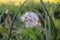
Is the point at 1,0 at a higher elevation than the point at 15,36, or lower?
higher

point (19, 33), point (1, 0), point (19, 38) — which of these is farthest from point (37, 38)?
point (1, 0)

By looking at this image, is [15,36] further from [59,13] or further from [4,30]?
[59,13]

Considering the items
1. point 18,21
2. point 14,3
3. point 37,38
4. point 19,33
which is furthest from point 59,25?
point 14,3

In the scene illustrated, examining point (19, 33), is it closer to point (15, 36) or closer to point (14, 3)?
point (15, 36)

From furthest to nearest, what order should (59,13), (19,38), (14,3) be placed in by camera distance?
(14,3)
(59,13)
(19,38)

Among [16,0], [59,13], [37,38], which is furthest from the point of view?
[16,0]

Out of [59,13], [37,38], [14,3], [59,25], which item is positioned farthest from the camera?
[14,3]

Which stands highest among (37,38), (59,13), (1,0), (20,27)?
(1,0)

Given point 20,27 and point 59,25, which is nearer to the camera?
point 20,27

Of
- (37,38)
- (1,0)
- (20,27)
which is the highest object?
(1,0)
